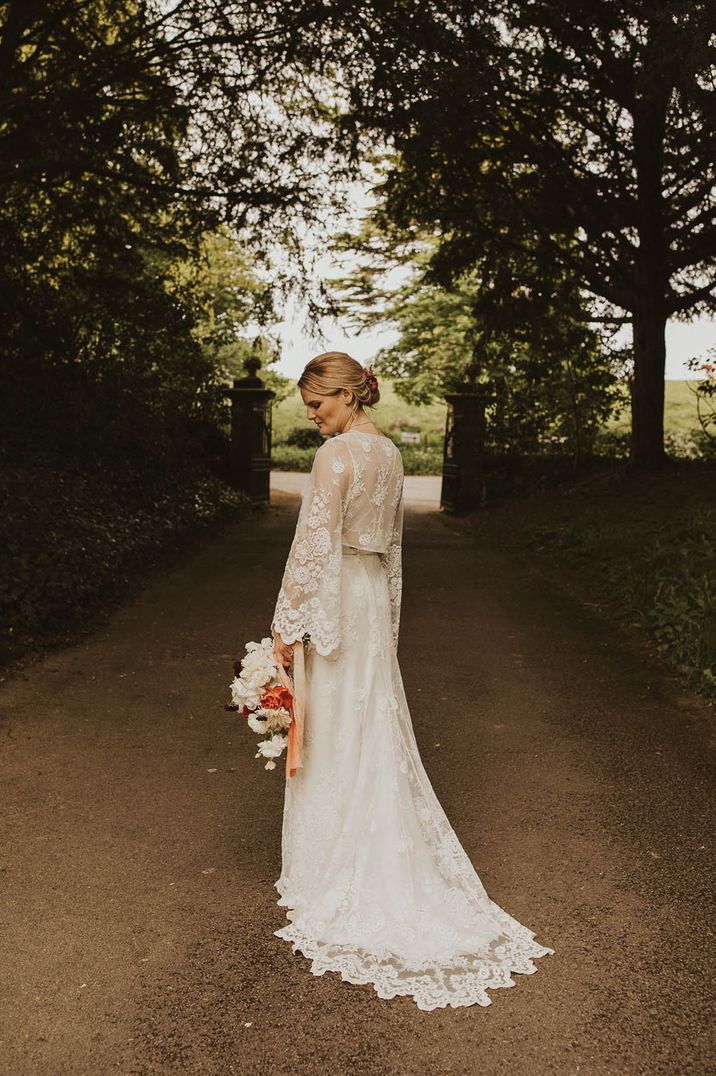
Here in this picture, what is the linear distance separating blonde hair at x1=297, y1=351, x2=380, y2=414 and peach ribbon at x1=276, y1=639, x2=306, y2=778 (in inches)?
38.2

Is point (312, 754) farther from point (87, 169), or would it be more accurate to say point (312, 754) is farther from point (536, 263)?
point (536, 263)

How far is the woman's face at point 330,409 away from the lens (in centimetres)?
356

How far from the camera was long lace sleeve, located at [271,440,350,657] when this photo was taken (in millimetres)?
3518

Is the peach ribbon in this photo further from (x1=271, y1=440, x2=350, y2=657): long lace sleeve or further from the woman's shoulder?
the woman's shoulder

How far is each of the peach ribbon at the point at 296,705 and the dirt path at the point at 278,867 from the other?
2.03 feet

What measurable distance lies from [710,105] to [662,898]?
25.0 feet

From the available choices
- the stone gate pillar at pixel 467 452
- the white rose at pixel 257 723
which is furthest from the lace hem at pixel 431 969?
the stone gate pillar at pixel 467 452

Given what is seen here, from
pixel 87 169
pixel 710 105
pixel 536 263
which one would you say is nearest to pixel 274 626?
pixel 710 105

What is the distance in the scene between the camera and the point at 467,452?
19062mm

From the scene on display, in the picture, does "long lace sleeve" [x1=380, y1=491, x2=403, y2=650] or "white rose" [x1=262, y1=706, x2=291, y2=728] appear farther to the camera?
"long lace sleeve" [x1=380, y1=491, x2=403, y2=650]

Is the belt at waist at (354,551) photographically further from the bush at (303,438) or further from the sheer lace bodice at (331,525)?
the bush at (303,438)

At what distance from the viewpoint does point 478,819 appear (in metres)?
4.56

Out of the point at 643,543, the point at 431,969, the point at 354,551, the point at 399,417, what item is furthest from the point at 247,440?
the point at 399,417

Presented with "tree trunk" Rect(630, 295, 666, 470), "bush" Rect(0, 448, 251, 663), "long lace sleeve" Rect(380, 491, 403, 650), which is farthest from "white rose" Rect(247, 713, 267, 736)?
"tree trunk" Rect(630, 295, 666, 470)
